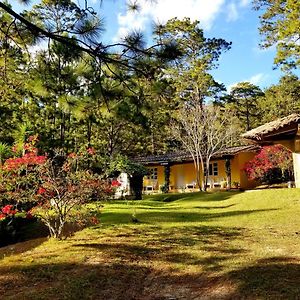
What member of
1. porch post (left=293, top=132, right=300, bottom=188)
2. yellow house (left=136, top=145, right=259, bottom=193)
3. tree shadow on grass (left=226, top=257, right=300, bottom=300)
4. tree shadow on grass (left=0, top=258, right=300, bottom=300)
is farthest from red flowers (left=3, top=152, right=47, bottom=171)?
yellow house (left=136, top=145, right=259, bottom=193)

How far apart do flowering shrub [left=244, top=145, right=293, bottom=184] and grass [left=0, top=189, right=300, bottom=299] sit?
998 cm

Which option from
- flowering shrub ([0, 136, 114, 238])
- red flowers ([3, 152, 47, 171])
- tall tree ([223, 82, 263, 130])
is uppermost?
tall tree ([223, 82, 263, 130])

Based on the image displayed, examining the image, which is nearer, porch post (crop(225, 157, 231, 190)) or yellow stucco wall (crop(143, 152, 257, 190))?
porch post (crop(225, 157, 231, 190))

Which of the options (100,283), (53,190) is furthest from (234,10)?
(53,190)

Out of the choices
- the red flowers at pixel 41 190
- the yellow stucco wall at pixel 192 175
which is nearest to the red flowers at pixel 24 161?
the red flowers at pixel 41 190

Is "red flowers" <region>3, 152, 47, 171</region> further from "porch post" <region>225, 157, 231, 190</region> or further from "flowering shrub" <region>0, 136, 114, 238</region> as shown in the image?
"porch post" <region>225, 157, 231, 190</region>

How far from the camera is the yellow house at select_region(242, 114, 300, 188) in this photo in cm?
1262

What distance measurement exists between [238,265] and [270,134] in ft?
27.1

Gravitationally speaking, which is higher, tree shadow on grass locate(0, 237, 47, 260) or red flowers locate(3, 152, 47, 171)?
red flowers locate(3, 152, 47, 171)

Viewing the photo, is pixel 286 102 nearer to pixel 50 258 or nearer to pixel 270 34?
pixel 270 34

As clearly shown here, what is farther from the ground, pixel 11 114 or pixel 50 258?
pixel 11 114

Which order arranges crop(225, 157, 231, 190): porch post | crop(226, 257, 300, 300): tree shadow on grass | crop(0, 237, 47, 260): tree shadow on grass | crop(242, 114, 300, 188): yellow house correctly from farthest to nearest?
1. crop(225, 157, 231, 190): porch post
2. crop(242, 114, 300, 188): yellow house
3. crop(0, 237, 47, 260): tree shadow on grass
4. crop(226, 257, 300, 300): tree shadow on grass

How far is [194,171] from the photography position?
26719 millimetres

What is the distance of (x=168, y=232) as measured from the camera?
9.18m
